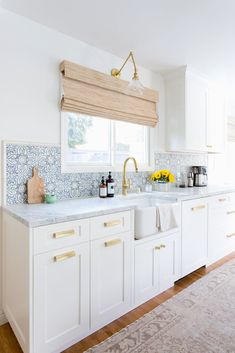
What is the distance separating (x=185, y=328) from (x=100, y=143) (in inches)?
69.9

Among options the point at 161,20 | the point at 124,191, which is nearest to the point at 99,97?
the point at 161,20

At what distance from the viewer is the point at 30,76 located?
1.88 meters

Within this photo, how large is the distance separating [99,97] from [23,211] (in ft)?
4.26

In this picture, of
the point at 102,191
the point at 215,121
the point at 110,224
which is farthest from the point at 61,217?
the point at 215,121

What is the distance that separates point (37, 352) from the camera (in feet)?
4.33

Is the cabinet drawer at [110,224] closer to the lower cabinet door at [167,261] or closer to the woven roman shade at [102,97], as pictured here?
the lower cabinet door at [167,261]

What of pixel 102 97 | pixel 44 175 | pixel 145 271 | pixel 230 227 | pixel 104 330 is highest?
pixel 102 97

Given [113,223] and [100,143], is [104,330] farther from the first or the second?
[100,143]

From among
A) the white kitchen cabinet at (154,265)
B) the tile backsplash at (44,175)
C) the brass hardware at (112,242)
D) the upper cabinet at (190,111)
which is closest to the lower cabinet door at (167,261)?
the white kitchen cabinet at (154,265)

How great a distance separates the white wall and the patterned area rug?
5.24ft

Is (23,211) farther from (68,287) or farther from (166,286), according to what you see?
(166,286)

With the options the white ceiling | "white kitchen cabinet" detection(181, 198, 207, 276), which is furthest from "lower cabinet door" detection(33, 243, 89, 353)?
the white ceiling

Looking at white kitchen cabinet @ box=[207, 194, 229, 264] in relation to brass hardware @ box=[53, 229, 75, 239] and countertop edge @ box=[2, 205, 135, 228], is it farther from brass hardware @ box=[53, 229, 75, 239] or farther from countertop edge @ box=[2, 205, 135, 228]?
brass hardware @ box=[53, 229, 75, 239]

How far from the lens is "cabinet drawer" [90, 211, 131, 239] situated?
1.55 metres
